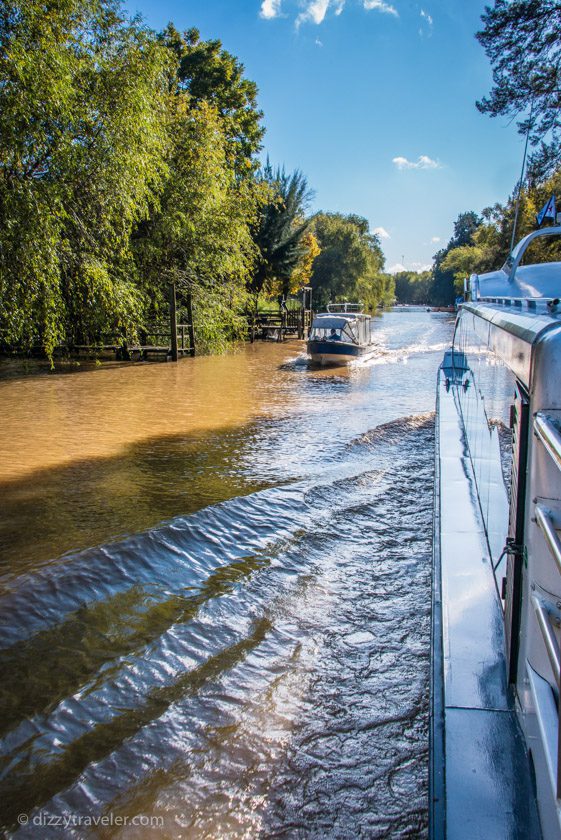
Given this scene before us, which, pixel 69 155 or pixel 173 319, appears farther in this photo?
pixel 173 319

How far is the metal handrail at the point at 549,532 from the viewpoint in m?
1.06

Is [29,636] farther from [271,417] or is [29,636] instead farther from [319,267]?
[319,267]

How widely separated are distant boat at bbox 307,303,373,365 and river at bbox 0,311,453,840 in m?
12.9

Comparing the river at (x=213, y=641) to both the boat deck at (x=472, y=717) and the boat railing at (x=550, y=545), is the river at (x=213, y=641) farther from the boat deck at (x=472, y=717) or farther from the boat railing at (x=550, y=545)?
the boat railing at (x=550, y=545)

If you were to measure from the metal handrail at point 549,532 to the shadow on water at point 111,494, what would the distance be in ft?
13.3

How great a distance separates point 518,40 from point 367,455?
15894mm

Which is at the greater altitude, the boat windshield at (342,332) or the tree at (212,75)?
the tree at (212,75)

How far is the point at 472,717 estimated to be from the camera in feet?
6.20

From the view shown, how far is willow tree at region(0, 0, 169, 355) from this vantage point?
1093 centimetres

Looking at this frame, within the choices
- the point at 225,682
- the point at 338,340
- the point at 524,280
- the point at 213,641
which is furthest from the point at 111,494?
the point at 338,340

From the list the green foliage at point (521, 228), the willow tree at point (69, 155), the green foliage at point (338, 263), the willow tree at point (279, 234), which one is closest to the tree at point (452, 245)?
the green foliage at point (521, 228)

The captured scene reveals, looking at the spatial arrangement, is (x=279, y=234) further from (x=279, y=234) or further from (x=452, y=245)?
(x=452, y=245)

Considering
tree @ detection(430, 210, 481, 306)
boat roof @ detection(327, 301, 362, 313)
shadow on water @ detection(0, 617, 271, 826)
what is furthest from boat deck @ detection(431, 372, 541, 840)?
tree @ detection(430, 210, 481, 306)

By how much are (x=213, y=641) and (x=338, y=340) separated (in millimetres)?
→ 18935
